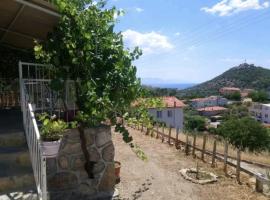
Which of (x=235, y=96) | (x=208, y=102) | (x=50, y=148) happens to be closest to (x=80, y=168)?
(x=50, y=148)

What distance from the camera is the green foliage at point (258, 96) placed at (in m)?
98.1

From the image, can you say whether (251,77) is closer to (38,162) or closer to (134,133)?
(134,133)

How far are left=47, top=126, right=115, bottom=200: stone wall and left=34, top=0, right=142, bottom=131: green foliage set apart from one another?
313mm

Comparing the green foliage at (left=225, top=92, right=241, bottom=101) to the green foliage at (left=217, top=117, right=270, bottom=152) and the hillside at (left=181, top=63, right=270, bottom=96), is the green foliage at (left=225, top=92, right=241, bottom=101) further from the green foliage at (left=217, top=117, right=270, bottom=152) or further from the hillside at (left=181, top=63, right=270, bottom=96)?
the green foliage at (left=217, top=117, right=270, bottom=152)

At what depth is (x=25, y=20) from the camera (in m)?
7.58

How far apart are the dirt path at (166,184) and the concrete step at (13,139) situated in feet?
6.74

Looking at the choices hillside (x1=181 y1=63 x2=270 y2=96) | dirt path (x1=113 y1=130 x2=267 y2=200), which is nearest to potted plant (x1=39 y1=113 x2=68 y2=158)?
dirt path (x1=113 y1=130 x2=267 y2=200)

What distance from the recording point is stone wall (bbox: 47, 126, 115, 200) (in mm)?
5680

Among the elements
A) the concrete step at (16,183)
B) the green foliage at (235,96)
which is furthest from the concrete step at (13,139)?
the green foliage at (235,96)

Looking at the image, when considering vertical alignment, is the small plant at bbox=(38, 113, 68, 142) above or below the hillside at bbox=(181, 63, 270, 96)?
below

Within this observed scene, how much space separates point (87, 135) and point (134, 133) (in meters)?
9.65

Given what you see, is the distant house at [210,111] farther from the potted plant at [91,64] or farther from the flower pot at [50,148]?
the flower pot at [50,148]

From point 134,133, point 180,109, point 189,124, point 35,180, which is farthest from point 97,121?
point 189,124

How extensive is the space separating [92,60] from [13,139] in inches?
74.4
